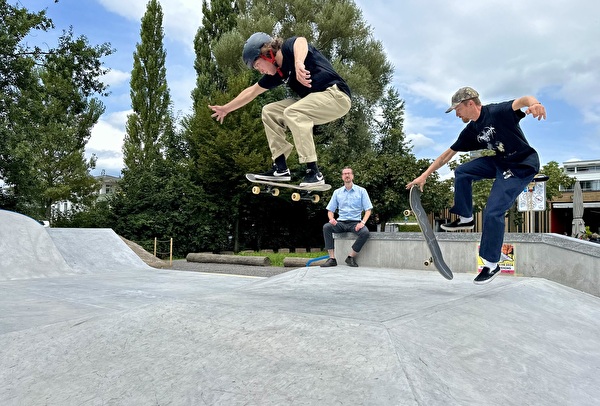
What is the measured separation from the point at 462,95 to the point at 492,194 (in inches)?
41.1

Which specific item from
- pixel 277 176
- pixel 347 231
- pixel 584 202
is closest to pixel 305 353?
pixel 277 176

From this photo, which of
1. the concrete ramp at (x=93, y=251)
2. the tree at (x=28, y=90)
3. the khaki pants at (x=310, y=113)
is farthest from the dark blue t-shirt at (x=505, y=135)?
the tree at (x=28, y=90)

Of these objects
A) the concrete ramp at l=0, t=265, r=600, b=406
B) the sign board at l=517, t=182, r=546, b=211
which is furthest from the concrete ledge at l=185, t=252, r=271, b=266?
the concrete ramp at l=0, t=265, r=600, b=406

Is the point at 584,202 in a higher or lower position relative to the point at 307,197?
higher

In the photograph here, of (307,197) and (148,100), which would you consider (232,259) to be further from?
(148,100)

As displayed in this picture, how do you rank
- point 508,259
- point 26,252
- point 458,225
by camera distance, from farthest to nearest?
1. point 26,252
2. point 508,259
3. point 458,225

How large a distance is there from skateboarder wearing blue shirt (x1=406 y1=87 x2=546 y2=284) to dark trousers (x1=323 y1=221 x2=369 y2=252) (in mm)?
3627

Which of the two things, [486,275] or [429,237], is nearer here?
[486,275]

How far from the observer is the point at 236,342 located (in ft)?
9.29

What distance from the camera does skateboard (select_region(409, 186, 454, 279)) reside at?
16.6 feet

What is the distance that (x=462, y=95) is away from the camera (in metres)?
4.37

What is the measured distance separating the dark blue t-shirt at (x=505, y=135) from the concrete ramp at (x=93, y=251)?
7734mm

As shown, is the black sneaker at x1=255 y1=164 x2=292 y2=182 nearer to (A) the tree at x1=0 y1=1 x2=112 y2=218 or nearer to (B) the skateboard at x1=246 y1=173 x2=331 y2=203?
(B) the skateboard at x1=246 y1=173 x2=331 y2=203

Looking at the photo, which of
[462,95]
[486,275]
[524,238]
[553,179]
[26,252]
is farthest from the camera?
[553,179]
